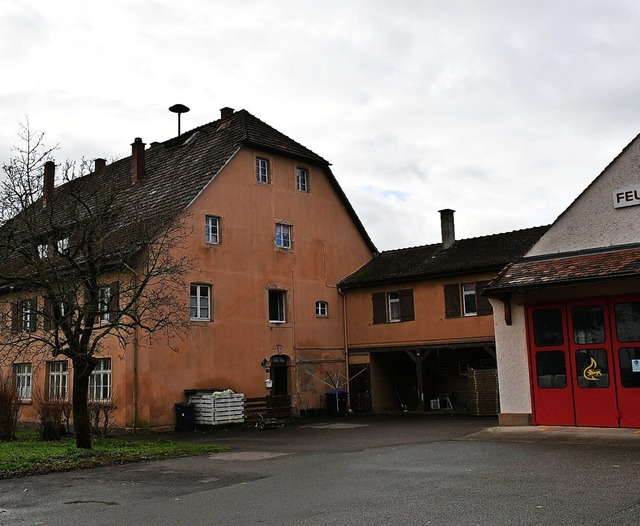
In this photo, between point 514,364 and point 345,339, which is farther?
point 345,339

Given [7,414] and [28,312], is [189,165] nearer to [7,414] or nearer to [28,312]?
[28,312]

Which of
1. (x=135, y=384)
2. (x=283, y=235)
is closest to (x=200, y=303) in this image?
(x=135, y=384)

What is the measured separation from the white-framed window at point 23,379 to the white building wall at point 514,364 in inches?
763

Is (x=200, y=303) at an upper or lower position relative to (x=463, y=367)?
upper

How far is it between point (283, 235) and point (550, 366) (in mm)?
14737

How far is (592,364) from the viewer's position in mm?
15047

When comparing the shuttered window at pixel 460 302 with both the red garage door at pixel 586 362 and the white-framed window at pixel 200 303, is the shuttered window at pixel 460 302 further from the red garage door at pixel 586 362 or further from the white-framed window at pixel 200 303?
the red garage door at pixel 586 362

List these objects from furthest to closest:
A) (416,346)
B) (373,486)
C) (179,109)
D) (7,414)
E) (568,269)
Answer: (179,109) → (416,346) → (7,414) → (568,269) → (373,486)

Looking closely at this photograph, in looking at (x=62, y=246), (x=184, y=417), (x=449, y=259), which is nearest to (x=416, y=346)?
(x=449, y=259)

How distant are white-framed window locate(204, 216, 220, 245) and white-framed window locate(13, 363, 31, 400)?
9163 millimetres

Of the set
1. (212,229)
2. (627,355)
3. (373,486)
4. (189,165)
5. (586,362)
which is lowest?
(373,486)

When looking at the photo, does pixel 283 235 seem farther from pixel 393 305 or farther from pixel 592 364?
pixel 592 364

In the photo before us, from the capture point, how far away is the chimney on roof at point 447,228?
96.7 ft

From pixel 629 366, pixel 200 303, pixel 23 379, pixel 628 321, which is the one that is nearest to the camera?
pixel 629 366
